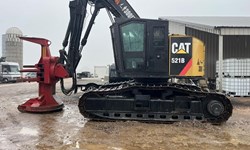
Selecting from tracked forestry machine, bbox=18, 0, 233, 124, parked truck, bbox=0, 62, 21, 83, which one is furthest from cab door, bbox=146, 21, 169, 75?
parked truck, bbox=0, 62, 21, 83

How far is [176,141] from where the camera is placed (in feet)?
19.4

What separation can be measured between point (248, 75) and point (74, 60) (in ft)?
29.9

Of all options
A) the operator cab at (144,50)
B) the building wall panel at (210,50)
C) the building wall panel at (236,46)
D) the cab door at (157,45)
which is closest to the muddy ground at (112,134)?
the operator cab at (144,50)

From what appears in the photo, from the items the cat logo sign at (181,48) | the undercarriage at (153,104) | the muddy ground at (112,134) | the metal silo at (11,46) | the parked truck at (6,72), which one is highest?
the metal silo at (11,46)

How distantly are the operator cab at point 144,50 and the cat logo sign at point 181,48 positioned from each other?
223mm

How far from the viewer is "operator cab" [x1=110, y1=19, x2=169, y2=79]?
8055 mm

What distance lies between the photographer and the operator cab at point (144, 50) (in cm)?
805

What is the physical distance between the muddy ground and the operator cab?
1518mm

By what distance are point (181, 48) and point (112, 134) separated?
3.30m

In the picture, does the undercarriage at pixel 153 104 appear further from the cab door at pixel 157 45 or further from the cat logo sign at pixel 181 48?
the cat logo sign at pixel 181 48

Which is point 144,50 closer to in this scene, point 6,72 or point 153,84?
point 153,84

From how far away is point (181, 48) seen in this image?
8.12 meters

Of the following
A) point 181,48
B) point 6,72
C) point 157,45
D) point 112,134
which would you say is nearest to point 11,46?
point 6,72

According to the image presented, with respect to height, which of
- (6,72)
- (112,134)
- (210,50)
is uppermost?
(210,50)
